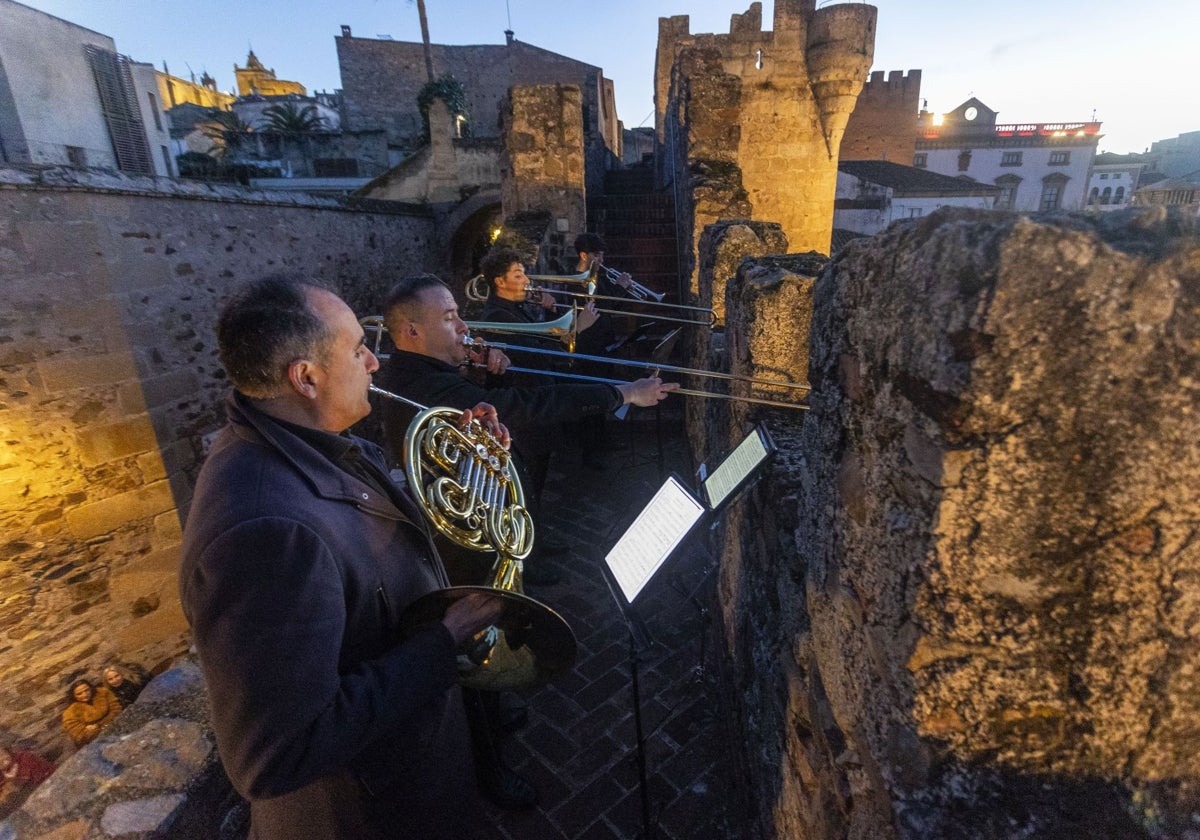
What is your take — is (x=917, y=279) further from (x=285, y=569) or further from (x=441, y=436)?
(x=441, y=436)

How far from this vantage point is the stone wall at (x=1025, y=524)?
0.83m

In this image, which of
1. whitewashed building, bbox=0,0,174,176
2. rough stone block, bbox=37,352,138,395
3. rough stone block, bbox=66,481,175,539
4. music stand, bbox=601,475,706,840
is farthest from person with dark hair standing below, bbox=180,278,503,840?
whitewashed building, bbox=0,0,174,176

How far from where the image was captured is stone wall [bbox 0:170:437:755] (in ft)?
17.3

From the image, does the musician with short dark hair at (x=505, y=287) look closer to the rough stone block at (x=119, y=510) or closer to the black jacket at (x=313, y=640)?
the black jacket at (x=313, y=640)

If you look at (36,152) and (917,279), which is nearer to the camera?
(917,279)

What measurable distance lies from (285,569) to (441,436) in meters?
1.15

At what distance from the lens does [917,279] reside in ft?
3.24

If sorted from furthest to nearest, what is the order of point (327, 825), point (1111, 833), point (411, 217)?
1. point (411, 217)
2. point (327, 825)
3. point (1111, 833)

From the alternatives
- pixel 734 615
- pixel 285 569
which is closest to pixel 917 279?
Answer: pixel 285 569

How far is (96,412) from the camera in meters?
5.78

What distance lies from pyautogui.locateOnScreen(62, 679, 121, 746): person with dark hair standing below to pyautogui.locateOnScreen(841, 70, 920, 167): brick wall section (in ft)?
119

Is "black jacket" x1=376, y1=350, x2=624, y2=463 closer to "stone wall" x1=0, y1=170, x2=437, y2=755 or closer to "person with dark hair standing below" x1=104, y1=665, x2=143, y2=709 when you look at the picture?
"stone wall" x1=0, y1=170, x2=437, y2=755

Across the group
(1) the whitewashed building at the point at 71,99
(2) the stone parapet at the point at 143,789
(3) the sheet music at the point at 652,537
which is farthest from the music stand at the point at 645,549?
(1) the whitewashed building at the point at 71,99

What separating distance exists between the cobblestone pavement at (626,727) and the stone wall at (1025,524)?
114cm
